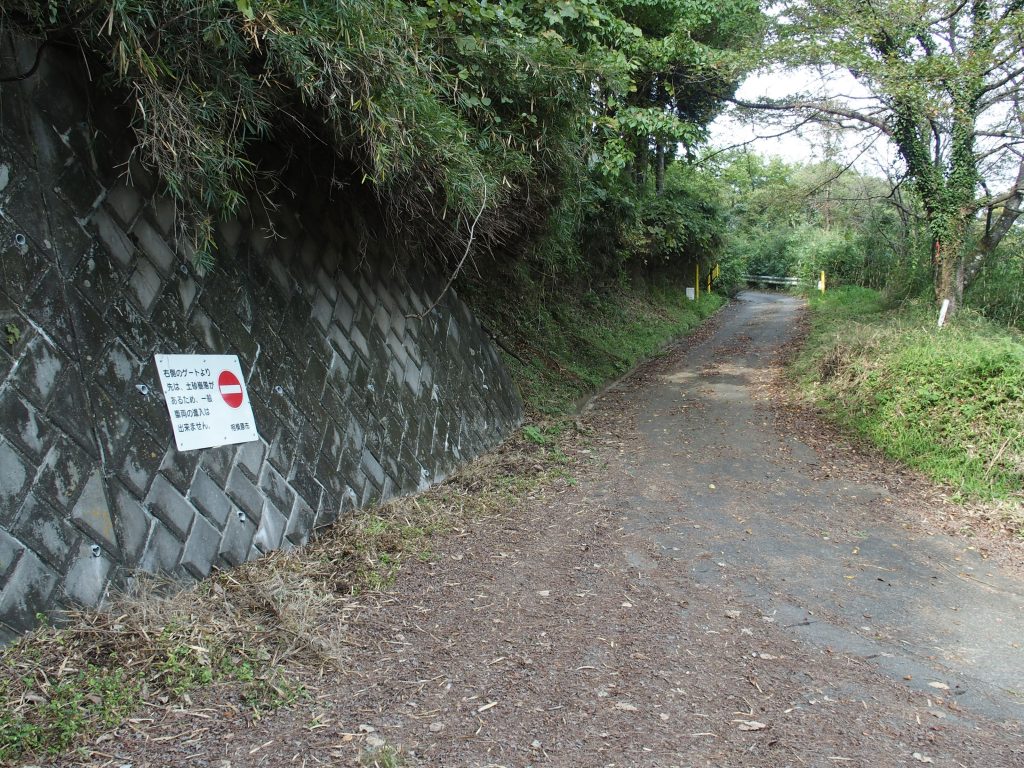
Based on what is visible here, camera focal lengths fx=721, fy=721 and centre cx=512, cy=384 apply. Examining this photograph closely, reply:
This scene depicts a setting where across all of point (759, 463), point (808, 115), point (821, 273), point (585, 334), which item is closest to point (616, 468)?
point (759, 463)

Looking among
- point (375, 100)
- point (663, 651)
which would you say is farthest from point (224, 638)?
point (375, 100)

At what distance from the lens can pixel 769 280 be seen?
3931cm

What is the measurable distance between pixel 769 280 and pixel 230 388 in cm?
3885

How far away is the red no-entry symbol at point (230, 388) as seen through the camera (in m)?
4.16

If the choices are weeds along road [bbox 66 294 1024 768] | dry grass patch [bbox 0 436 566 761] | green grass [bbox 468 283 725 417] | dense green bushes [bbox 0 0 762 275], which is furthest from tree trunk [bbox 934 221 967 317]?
dry grass patch [bbox 0 436 566 761]

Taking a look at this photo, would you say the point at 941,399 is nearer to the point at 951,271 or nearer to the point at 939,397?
the point at 939,397

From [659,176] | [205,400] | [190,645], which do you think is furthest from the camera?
[659,176]

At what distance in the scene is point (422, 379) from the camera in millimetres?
6473

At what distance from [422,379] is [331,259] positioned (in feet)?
4.74

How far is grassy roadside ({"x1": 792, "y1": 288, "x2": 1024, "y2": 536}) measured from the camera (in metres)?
6.96

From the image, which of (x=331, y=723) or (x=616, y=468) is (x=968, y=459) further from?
(x=331, y=723)

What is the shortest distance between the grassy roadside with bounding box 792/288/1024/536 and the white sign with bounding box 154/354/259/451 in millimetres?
6222

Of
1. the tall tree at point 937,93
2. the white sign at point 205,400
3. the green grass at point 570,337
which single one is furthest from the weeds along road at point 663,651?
the tall tree at point 937,93

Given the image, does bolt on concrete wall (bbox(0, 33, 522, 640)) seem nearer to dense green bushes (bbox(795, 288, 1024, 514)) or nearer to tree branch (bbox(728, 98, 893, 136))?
dense green bushes (bbox(795, 288, 1024, 514))
